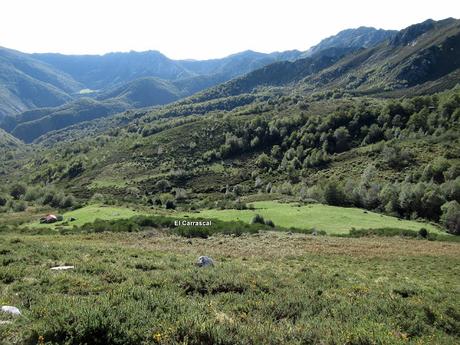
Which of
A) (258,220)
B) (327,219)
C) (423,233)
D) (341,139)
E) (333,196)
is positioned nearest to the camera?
(423,233)

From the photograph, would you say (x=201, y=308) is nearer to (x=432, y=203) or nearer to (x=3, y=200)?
(x=432, y=203)

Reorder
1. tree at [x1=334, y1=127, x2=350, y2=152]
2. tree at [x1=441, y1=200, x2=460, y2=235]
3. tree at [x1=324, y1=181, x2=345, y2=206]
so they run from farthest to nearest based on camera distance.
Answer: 1. tree at [x1=334, y1=127, x2=350, y2=152]
2. tree at [x1=324, y1=181, x2=345, y2=206]
3. tree at [x1=441, y1=200, x2=460, y2=235]

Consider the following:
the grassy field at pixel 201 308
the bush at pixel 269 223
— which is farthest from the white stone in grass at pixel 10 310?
Answer: the bush at pixel 269 223

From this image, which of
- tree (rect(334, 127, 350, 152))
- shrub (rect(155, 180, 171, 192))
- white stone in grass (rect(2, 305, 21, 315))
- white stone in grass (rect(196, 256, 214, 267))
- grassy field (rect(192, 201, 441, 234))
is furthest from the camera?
tree (rect(334, 127, 350, 152))

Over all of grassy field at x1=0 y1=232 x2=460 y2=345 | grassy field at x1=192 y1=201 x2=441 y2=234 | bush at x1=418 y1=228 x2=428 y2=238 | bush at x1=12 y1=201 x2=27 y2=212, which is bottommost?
bush at x1=12 y1=201 x2=27 y2=212

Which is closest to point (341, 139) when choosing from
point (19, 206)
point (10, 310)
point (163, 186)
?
point (163, 186)

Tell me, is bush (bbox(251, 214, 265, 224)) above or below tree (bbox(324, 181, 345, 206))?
above

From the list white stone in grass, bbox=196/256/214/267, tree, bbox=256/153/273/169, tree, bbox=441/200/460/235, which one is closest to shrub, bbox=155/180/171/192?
tree, bbox=256/153/273/169

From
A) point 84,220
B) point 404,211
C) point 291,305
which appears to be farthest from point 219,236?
point 404,211

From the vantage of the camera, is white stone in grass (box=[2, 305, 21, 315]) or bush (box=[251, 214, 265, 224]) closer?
white stone in grass (box=[2, 305, 21, 315])

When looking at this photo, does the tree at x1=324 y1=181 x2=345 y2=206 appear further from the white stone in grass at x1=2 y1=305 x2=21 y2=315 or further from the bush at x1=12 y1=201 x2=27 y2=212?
the white stone in grass at x1=2 y1=305 x2=21 y2=315

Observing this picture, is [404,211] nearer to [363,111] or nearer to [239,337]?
[239,337]

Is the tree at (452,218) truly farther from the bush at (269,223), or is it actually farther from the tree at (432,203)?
the bush at (269,223)

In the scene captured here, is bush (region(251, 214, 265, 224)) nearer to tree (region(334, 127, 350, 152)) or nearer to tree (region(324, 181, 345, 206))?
tree (region(324, 181, 345, 206))
